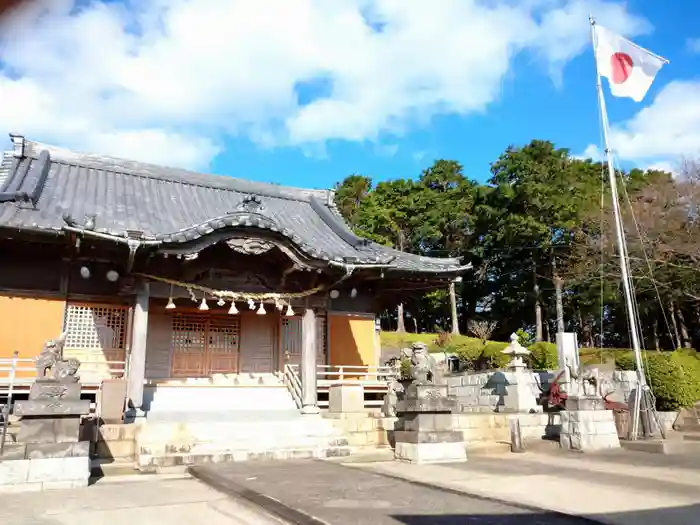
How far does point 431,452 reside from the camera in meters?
10.3

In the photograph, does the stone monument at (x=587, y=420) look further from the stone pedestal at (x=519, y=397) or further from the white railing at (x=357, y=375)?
the white railing at (x=357, y=375)

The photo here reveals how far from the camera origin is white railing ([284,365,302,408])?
14477 mm

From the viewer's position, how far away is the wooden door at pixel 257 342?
16.1 meters

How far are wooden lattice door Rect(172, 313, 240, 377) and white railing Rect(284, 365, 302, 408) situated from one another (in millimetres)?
1567

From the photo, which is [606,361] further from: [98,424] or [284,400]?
[98,424]

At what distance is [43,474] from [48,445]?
395mm

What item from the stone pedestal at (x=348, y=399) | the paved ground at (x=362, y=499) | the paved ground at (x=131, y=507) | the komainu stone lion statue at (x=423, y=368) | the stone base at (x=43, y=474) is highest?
the komainu stone lion statue at (x=423, y=368)

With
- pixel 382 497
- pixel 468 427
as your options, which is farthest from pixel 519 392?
pixel 382 497

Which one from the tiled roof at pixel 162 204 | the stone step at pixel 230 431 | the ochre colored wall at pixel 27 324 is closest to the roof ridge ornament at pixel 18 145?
the tiled roof at pixel 162 204

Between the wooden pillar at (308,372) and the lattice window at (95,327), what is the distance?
4763 mm

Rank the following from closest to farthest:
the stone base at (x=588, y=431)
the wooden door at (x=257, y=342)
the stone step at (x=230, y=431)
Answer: the stone step at (x=230, y=431)
the stone base at (x=588, y=431)
the wooden door at (x=257, y=342)

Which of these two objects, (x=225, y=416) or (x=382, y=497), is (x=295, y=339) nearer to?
(x=225, y=416)

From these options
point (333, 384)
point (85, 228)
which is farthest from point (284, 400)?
point (85, 228)

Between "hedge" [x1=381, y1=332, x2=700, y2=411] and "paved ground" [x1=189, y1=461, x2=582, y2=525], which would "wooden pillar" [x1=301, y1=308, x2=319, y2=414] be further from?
"hedge" [x1=381, y1=332, x2=700, y2=411]
